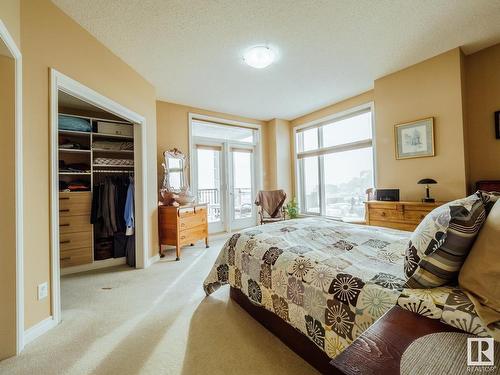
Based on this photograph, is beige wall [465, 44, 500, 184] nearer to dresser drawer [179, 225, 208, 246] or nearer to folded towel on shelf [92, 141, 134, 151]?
dresser drawer [179, 225, 208, 246]

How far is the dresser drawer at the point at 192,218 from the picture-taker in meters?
3.38

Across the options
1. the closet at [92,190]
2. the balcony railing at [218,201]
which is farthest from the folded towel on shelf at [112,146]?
the balcony railing at [218,201]

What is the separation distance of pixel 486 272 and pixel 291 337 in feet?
3.70

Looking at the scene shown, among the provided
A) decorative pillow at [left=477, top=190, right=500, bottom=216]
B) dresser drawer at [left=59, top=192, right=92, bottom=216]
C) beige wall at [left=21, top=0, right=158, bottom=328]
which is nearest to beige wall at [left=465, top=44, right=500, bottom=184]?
decorative pillow at [left=477, top=190, right=500, bottom=216]

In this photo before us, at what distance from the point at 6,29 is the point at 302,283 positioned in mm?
2418

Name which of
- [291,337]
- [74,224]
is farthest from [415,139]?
[74,224]

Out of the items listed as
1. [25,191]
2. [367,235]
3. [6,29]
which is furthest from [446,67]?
[25,191]

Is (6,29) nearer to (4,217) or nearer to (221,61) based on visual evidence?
(4,217)

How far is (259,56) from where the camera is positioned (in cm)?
253

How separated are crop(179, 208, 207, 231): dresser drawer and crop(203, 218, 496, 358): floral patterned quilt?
1.44 meters

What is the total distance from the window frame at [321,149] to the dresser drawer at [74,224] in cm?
397

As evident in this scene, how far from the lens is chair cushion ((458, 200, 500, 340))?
0.76 metres

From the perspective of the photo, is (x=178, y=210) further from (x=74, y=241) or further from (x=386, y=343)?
(x=386, y=343)

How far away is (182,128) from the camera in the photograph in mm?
4156
